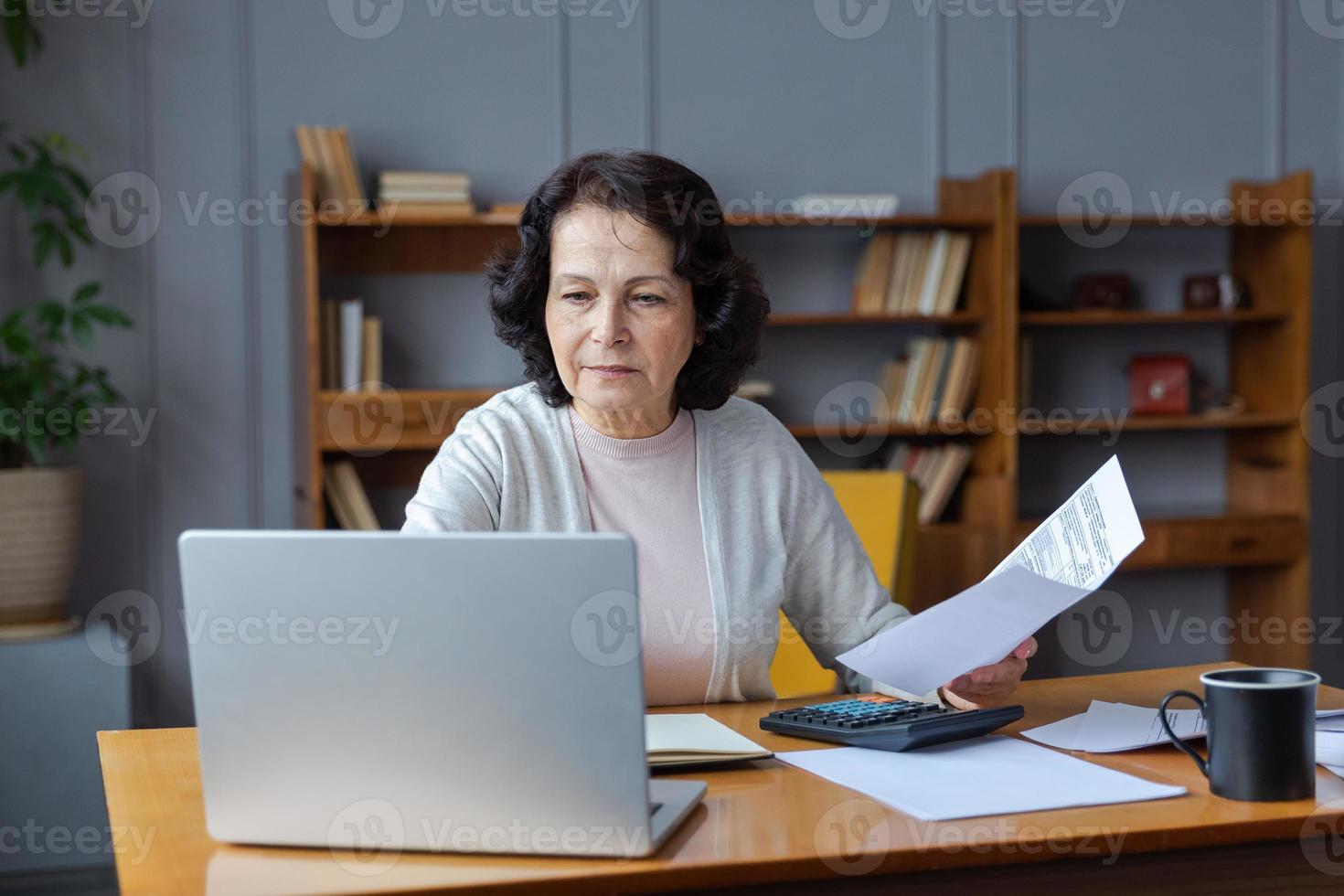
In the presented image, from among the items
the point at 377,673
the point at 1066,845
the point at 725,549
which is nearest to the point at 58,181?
the point at 725,549

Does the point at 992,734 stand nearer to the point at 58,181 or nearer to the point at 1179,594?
the point at 58,181

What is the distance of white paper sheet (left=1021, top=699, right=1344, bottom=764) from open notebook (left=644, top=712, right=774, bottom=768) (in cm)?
31
